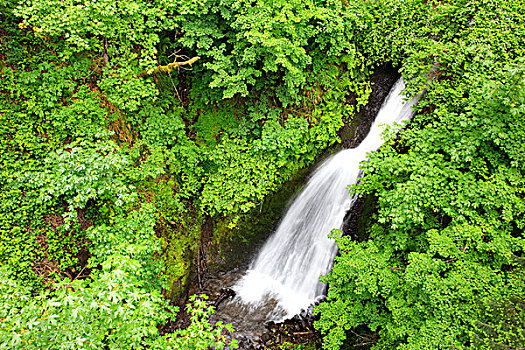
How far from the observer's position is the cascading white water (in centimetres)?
693

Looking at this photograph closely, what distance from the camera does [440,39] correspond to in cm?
596

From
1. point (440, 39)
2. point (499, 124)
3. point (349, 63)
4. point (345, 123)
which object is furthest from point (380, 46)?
point (499, 124)

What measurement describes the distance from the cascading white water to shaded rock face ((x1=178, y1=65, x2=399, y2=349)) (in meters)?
0.18

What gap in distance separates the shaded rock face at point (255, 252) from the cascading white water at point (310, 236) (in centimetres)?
18

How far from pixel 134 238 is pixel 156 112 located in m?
3.01

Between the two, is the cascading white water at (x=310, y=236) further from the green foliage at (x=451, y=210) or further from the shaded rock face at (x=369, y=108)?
the green foliage at (x=451, y=210)

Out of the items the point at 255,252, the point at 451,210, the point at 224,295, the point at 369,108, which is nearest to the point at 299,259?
the point at 255,252

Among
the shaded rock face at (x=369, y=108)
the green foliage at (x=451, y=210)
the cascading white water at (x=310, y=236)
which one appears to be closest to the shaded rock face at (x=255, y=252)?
the shaded rock face at (x=369, y=108)

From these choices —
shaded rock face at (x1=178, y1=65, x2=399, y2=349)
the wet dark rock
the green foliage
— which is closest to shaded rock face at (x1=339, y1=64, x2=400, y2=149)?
shaded rock face at (x1=178, y1=65, x2=399, y2=349)

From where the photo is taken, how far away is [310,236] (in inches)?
285

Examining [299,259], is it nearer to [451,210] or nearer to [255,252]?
[255,252]

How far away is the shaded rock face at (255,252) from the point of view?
21.4 feet

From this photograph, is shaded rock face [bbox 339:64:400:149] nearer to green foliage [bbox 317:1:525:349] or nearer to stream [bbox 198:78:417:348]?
stream [bbox 198:78:417:348]

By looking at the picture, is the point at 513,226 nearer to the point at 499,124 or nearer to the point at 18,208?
the point at 499,124
